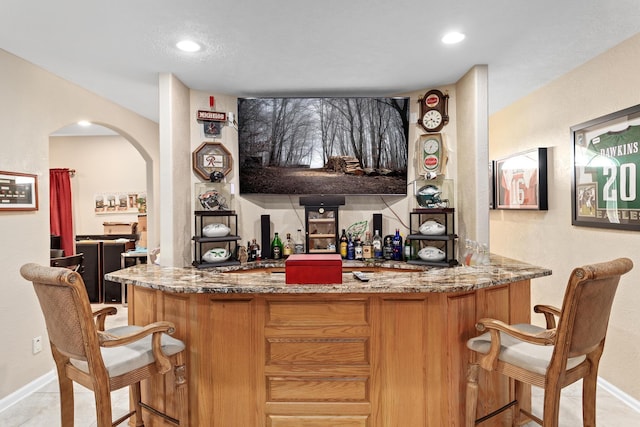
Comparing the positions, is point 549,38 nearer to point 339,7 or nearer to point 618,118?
point 618,118

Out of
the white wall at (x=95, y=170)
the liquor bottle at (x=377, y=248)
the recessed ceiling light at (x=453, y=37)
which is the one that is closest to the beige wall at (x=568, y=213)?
the recessed ceiling light at (x=453, y=37)

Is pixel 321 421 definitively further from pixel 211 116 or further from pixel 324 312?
pixel 211 116

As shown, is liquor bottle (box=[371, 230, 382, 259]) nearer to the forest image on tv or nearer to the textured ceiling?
the forest image on tv

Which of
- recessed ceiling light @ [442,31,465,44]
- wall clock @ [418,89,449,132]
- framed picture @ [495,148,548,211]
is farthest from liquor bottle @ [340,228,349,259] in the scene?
recessed ceiling light @ [442,31,465,44]

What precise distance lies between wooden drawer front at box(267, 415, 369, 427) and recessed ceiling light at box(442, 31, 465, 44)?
98.8 inches

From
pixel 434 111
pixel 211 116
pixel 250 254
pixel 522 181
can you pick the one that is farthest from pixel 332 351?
pixel 522 181

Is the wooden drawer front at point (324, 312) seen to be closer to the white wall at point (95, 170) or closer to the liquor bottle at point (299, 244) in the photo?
the liquor bottle at point (299, 244)

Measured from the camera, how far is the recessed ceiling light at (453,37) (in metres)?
2.65

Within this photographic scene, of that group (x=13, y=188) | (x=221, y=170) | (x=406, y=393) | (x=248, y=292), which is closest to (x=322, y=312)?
(x=248, y=292)

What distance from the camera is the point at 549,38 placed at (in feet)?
9.00

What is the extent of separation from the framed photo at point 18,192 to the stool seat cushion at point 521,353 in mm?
3422

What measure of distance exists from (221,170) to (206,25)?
5.54ft

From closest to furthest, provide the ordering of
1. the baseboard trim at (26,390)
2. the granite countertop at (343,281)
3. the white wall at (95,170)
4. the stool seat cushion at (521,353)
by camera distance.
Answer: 1. the stool seat cushion at (521,353)
2. the granite countertop at (343,281)
3. the baseboard trim at (26,390)
4. the white wall at (95,170)

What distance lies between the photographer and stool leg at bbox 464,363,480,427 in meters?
2.08
